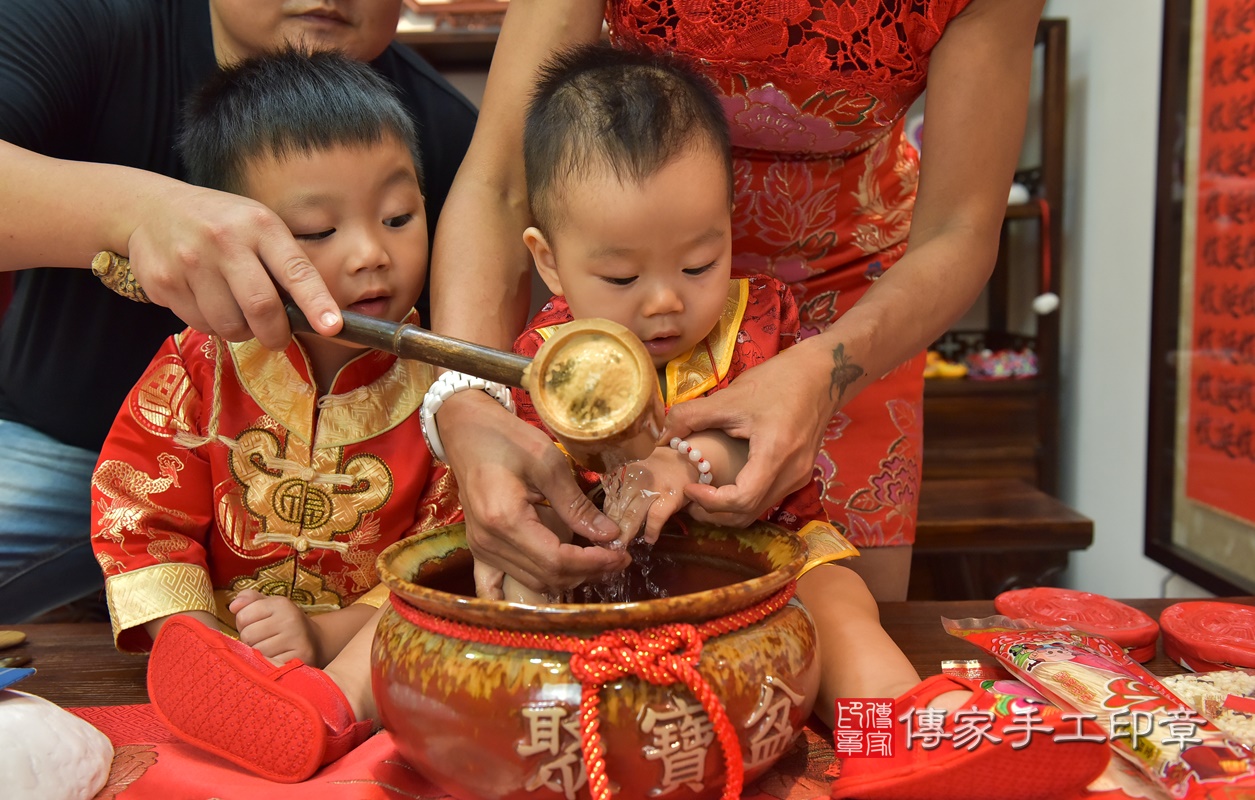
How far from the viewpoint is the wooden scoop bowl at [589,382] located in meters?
0.72

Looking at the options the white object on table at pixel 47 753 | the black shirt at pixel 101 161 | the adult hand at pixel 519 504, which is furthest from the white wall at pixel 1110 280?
the white object on table at pixel 47 753

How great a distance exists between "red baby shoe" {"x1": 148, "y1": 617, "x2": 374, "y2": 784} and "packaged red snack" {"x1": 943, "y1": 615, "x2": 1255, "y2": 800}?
564 mm

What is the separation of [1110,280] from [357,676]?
2.76m

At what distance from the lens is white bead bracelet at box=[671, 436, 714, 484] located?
902mm

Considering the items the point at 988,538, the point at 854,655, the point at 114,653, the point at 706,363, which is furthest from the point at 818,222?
the point at 988,538

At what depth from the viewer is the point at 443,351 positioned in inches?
30.7

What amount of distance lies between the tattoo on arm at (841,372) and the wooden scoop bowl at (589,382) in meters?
0.29

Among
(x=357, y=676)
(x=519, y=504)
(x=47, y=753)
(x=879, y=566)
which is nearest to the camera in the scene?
(x=47, y=753)

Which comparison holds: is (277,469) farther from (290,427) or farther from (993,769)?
(993,769)

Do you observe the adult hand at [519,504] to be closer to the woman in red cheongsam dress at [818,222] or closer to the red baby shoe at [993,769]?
the woman in red cheongsam dress at [818,222]

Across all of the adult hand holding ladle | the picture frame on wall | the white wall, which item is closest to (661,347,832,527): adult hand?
the adult hand holding ladle

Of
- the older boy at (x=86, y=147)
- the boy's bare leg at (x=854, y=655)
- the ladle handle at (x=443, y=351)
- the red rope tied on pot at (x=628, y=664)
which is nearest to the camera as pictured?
the red rope tied on pot at (x=628, y=664)

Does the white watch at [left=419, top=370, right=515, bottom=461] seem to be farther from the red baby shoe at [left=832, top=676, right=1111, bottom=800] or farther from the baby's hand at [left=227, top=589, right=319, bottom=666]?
the red baby shoe at [left=832, top=676, right=1111, bottom=800]

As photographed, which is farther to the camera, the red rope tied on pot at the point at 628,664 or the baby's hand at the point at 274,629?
the baby's hand at the point at 274,629
